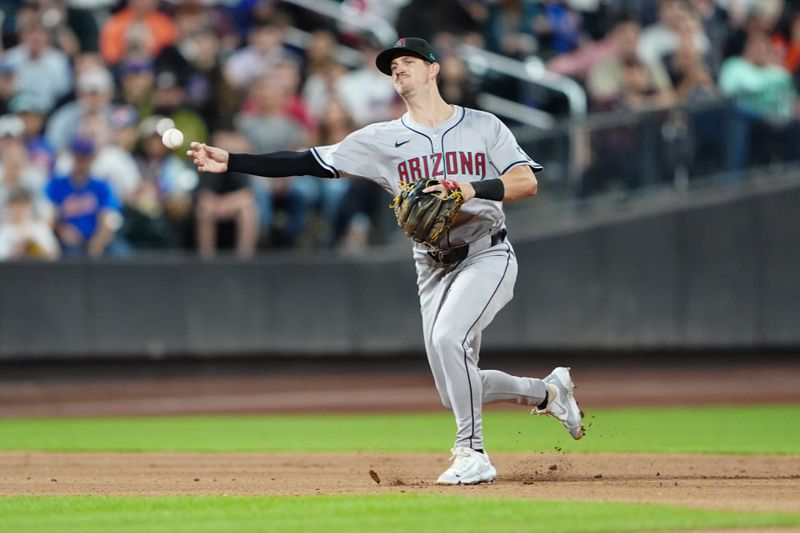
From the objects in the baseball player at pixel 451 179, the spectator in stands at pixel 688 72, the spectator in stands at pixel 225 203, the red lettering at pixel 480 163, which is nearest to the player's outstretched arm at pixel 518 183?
the baseball player at pixel 451 179

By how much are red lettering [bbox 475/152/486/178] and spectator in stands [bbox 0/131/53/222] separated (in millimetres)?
6436

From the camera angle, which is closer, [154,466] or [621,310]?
[154,466]

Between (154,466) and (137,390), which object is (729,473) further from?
(137,390)

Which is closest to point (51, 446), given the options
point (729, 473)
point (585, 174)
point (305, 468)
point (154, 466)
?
point (154, 466)

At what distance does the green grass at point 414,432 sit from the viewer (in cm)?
915

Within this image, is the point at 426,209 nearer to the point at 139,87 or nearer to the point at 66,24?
the point at 139,87

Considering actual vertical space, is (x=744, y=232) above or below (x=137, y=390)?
above

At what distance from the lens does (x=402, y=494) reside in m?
6.07

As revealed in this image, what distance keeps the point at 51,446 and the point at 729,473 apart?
4545 mm

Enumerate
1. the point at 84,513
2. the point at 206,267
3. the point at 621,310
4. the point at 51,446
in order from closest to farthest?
the point at 84,513
the point at 51,446
the point at 206,267
the point at 621,310

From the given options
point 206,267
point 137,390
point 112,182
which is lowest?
point 137,390

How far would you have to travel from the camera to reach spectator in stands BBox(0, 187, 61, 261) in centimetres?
1238

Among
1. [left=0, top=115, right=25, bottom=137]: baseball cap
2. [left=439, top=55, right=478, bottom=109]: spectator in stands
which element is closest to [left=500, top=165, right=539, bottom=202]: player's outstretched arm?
[left=439, top=55, right=478, bottom=109]: spectator in stands

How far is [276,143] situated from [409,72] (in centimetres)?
654
